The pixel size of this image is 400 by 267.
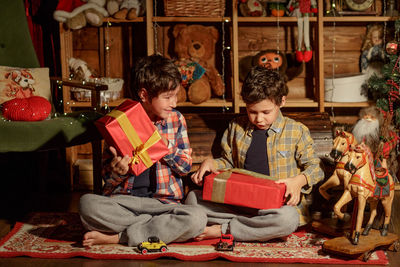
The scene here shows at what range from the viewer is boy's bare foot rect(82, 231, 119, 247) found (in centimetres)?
198

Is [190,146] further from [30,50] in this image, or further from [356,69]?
[356,69]

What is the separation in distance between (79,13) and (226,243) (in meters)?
1.74

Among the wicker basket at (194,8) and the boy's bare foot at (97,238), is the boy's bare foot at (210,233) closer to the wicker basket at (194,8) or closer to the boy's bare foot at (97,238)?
the boy's bare foot at (97,238)

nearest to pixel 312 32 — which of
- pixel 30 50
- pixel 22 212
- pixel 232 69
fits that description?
pixel 232 69

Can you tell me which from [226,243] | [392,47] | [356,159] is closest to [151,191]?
[226,243]

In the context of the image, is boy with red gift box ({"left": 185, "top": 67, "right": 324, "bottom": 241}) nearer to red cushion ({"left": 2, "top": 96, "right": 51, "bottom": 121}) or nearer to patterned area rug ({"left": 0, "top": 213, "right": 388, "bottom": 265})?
patterned area rug ({"left": 0, "top": 213, "right": 388, "bottom": 265})

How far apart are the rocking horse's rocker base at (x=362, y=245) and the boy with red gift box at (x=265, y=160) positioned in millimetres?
165

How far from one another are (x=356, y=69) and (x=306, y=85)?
1.08 ft

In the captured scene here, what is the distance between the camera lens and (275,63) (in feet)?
10.6

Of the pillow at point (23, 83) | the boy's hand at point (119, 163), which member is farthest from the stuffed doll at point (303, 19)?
the boy's hand at point (119, 163)

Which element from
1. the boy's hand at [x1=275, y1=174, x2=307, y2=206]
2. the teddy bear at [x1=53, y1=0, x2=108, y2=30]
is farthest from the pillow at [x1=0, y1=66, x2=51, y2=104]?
the boy's hand at [x1=275, y1=174, x2=307, y2=206]

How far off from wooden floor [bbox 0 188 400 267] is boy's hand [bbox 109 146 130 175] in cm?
32

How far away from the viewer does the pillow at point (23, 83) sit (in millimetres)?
2549

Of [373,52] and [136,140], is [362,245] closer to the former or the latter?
[136,140]
